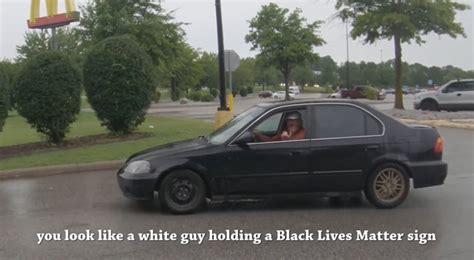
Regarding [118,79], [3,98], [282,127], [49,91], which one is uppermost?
[118,79]

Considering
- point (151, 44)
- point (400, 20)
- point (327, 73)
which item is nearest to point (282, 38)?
point (151, 44)

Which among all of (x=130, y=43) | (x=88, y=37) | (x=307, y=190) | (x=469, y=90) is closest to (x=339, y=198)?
(x=307, y=190)

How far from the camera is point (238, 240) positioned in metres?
6.00

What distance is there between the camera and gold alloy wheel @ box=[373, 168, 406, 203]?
292 inches

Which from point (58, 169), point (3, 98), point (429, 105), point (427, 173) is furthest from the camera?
point (429, 105)

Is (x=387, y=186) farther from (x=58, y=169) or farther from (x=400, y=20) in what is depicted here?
A: (x=400, y=20)

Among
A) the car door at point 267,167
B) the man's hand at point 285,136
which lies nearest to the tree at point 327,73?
the man's hand at point 285,136

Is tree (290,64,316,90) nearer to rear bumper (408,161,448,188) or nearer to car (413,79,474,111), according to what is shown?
car (413,79,474,111)

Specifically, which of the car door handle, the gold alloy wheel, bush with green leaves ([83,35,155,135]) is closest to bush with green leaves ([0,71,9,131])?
bush with green leaves ([83,35,155,135])

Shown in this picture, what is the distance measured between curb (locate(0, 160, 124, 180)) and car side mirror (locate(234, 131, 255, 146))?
514cm

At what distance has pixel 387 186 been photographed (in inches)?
293

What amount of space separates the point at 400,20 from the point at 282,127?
20608mm

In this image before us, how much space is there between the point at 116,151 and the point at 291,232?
7364 millimetres

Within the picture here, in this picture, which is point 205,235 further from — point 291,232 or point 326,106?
point 326,106
